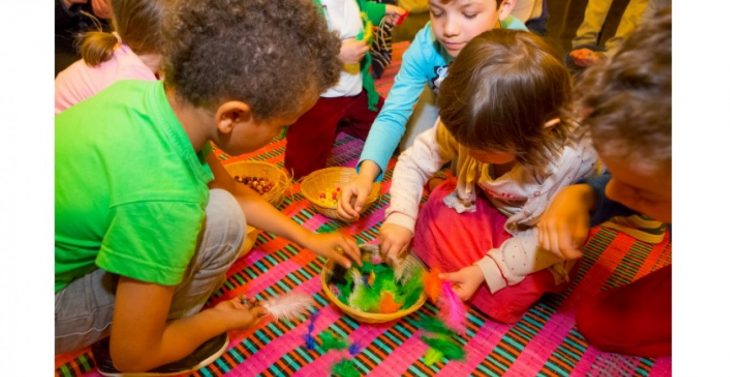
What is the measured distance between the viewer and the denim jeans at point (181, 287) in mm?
857

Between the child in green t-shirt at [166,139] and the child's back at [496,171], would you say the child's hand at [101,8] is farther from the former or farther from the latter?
the child's back at [496,171]

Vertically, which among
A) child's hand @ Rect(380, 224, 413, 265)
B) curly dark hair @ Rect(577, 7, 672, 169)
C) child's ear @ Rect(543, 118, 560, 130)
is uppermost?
curly dark hair @ Rect(577, 7, 672, 169)

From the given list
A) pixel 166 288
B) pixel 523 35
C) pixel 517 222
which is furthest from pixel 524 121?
pixel 166 288

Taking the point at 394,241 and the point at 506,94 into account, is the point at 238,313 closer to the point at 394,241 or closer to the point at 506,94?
the point at 394,241

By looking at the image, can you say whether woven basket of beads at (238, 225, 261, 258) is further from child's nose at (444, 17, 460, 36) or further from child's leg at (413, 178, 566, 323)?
child's nose at (444, 17, 460, 36)

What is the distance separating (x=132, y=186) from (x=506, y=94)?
650 millimetres

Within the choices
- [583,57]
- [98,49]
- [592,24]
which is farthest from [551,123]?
[592,24]

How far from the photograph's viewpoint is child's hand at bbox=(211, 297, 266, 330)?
1.02 meters

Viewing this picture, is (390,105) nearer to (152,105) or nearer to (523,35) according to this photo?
(523,35)

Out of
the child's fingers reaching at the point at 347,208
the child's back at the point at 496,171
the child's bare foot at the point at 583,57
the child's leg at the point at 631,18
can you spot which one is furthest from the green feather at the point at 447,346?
the child's leg at the point at 631,18

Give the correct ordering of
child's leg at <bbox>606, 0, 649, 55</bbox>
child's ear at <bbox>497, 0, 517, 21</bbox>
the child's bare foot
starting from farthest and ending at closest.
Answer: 1. child's leg at <bbox>606, 0, 649, 55</bbox>
2. the child's bare foot
3. child's ear at <bbox>497, 0, 517, 21</bbox>

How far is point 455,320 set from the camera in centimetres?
111

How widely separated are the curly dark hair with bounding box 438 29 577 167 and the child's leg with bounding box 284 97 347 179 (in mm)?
791

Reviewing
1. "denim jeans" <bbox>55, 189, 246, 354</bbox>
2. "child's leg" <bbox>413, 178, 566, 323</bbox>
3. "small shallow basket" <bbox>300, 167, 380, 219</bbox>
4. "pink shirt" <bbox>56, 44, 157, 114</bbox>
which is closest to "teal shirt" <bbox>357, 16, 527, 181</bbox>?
"small shallow basket" <bbox>300, 167, 380, 219</bbox>
